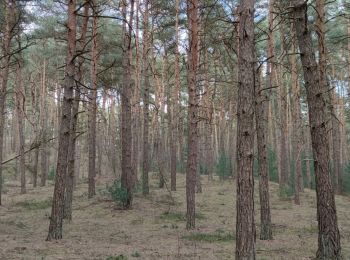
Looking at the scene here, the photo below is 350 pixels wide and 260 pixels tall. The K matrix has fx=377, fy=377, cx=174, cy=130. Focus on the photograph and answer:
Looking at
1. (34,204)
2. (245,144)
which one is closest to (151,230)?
(245,144)

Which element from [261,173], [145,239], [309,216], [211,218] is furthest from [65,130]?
[309,216]

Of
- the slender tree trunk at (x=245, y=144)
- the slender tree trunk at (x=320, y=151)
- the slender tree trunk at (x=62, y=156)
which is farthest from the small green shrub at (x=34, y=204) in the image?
the slender tree trunk at (x=245, y=144)

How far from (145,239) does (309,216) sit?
7.12 metres

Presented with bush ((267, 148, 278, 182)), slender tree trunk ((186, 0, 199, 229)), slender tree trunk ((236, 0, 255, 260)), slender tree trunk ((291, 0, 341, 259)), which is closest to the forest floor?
slender tree trunk ((186, 0, 199, 229))

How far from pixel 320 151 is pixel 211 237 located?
12.9 feet

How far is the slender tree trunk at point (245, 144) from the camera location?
490 centimetres

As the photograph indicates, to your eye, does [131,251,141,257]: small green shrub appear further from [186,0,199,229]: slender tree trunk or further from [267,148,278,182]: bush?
[267,148,278,182]: bush

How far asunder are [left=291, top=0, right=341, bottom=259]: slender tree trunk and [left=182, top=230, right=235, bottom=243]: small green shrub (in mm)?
3043

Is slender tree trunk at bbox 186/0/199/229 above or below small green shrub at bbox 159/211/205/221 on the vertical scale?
above

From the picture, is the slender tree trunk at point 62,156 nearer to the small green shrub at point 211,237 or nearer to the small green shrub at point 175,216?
the small green shrub at point 211,237

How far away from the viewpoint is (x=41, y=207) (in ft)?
49.0

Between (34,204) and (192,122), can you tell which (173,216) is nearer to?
(192,122)

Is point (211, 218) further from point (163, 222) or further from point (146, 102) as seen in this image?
point (146, 102)

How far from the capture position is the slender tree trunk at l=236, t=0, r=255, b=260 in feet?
16.1
